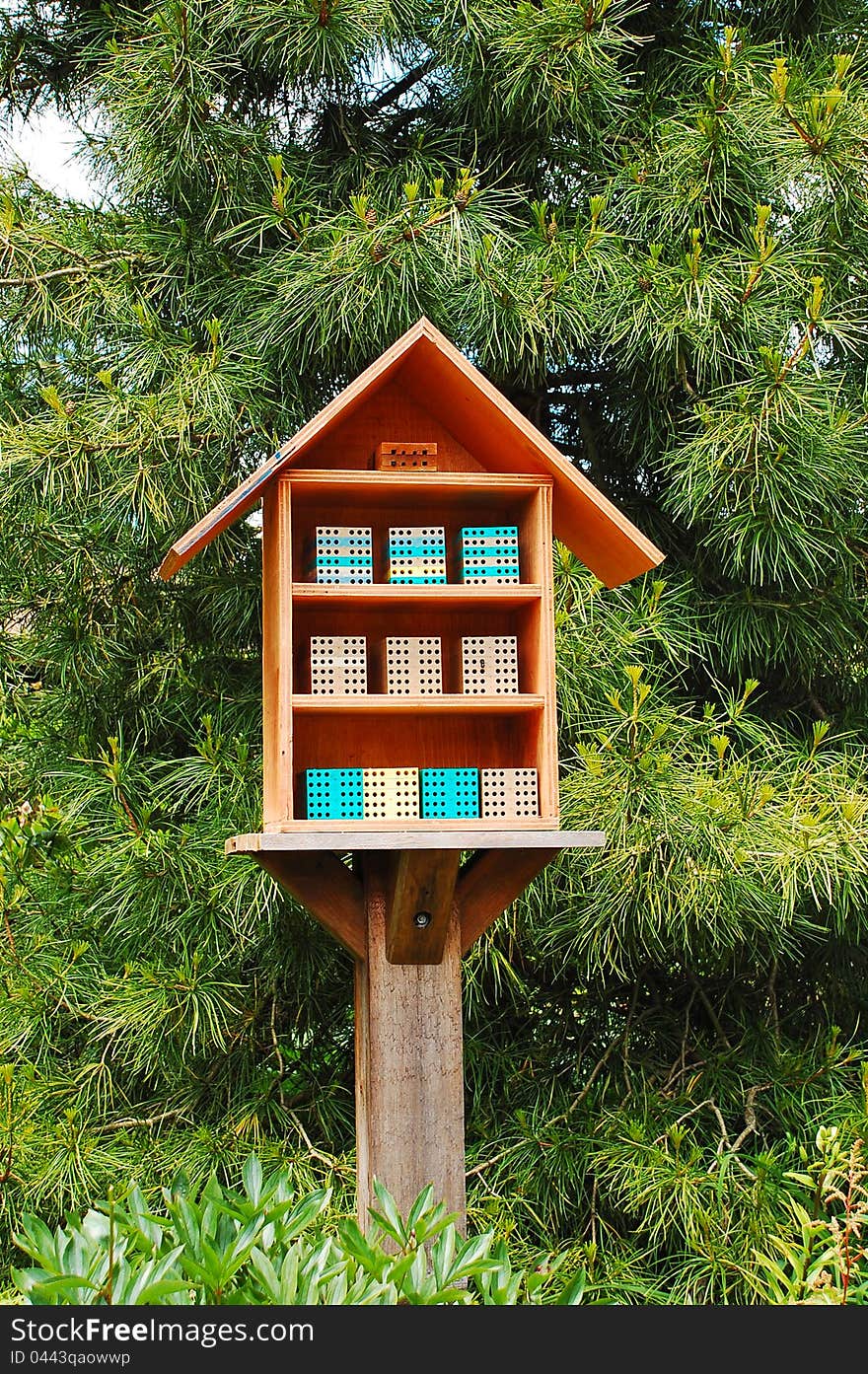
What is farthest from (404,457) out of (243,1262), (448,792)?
(243,1262)

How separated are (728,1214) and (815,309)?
2.39 meters

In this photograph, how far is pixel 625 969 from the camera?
3766 mm

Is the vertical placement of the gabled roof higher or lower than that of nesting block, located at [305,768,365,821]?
higher

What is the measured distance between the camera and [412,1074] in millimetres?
2426

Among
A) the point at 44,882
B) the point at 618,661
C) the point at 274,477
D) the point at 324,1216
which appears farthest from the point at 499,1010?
the point at 274,477

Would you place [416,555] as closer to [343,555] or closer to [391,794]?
[343,555]

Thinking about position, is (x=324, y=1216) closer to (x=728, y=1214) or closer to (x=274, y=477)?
(x=728, y=1214)

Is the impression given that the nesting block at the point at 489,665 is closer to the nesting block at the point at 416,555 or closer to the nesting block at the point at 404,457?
the nesting block at the point at 416,555

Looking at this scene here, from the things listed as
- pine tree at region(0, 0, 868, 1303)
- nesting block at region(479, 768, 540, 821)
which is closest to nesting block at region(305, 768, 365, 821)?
nesting block at region(479, 768, 540, 821)

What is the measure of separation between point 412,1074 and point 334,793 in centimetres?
59

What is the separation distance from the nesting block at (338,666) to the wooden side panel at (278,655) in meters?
0.07

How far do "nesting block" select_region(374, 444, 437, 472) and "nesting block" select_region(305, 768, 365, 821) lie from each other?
62cm

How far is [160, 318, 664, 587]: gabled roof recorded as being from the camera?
7.60 feet

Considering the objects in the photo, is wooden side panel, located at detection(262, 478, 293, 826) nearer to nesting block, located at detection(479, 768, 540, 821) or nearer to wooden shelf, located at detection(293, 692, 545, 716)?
wooden shelf, located at detection(293, 692, 545, 716)
